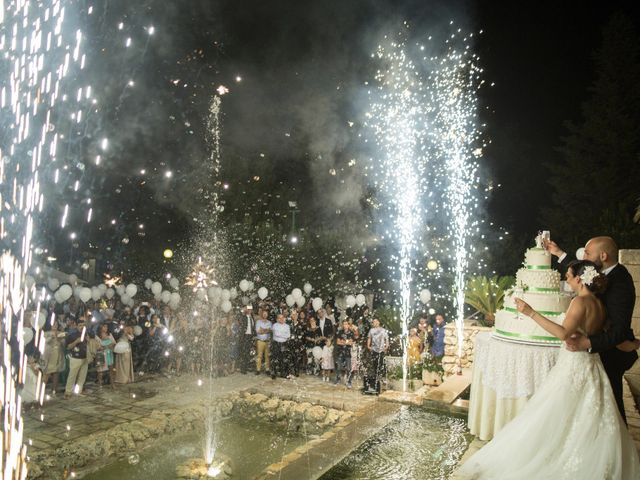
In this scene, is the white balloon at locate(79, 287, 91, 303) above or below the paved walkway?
above

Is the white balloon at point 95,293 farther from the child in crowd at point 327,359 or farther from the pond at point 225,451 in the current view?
the child in crowd at point 327,359

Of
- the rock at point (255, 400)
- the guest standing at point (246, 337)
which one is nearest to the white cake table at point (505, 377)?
the rock at point (255, 400)

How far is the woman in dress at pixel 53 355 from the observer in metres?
9.57

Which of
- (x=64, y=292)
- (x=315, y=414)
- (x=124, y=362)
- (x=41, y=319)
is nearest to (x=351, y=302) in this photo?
(x=315, y=414)

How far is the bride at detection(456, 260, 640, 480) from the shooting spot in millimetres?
3469

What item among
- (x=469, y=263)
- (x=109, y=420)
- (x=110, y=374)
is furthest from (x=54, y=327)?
(x=469, y=263)

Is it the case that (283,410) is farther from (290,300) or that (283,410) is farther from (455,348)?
(290,300)

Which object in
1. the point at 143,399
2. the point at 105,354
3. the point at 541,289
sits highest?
the point at 541,289

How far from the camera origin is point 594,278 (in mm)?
3770

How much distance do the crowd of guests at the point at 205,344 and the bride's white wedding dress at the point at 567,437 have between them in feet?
22.3

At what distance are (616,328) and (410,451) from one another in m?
2.62

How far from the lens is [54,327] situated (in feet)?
32.3

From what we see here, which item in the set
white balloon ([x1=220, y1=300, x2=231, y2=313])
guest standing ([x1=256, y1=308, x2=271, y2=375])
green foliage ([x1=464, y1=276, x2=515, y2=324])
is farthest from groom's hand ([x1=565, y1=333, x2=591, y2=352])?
white balloon ([x1=220, y1=300, x2=231, y2=313])

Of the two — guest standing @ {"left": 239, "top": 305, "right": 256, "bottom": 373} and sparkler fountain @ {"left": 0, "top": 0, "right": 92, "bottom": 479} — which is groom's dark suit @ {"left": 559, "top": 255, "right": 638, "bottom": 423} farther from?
guest standing @ {"left": 239, "top": 305, "right": 256, "bottom": 373}
